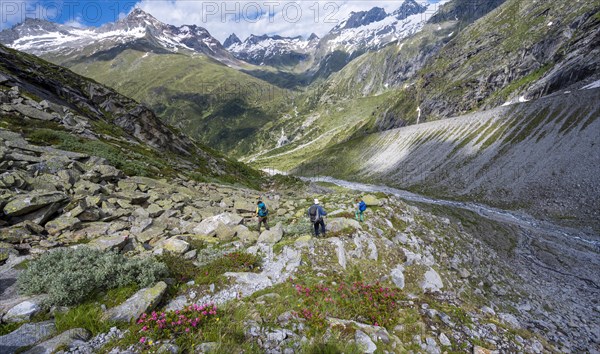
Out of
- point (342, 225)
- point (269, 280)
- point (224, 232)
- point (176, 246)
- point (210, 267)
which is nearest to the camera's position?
point (269, 280)

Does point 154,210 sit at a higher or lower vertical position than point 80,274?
lower

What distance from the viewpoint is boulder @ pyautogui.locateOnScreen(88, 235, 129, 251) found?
35.7ft

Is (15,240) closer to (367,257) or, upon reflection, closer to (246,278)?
(246,278)

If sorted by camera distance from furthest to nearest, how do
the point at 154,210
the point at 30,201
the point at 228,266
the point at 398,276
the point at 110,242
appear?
the point at 154,210 < the point at 30,201 < the point at 398,276 < the point at 110,242 < the point at 228,266

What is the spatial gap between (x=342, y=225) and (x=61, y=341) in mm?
11628

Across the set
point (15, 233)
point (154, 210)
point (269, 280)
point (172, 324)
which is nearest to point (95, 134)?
point (154, 210)

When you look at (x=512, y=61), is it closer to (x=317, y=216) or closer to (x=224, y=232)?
(x=317, y=216)

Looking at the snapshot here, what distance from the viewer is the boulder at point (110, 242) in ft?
35.7

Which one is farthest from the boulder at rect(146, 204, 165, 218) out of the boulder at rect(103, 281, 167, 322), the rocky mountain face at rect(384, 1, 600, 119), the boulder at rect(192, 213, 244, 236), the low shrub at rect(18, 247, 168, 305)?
the rocky mountain face at rect(384, 1, 600, 119)

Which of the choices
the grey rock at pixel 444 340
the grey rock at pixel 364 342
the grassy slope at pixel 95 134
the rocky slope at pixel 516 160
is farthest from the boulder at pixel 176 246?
the rocky slope at pixel 516 160

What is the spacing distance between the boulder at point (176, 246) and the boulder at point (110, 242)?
163 cm

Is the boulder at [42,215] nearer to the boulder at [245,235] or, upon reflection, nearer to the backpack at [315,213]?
the boulder at [245,235]

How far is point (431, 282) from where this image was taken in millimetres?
12359

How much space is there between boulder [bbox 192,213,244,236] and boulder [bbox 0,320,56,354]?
7.79 m
